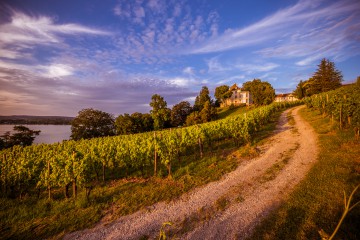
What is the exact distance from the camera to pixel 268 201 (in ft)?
27.0

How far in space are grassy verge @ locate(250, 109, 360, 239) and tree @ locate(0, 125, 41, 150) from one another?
166 feet

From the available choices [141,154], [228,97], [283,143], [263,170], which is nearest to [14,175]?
[141,154]

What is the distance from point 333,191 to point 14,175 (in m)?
17.7

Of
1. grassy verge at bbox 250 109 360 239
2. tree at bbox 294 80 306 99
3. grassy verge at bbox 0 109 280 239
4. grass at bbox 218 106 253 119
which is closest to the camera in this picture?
grassy verge at bbox 250 109 360 239

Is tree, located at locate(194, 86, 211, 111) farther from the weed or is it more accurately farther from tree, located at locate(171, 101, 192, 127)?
the weed

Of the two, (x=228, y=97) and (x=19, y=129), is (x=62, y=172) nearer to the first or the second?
(x=19, y=129)

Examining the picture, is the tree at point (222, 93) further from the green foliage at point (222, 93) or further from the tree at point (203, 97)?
the tree at point (203, 97)

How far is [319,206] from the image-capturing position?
7.26m

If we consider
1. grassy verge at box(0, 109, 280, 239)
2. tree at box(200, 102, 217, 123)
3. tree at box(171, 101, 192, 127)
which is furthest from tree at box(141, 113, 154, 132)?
grassy verge at box(0, 109, 280, 239)

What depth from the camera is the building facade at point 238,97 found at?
83.7 metres

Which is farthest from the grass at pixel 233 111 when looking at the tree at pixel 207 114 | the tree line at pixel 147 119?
the tree at pixel 207 114

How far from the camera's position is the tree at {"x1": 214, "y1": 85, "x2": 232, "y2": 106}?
84.9 m

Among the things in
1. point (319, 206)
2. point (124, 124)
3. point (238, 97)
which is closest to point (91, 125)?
point (124, 124)

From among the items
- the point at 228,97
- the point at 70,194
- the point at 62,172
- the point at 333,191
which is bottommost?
the point at 70,194
